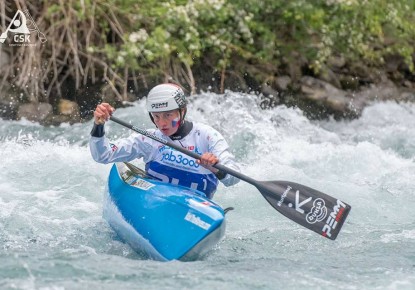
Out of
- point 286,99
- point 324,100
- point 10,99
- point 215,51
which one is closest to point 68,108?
point 10,99

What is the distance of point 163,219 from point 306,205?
3.06ft

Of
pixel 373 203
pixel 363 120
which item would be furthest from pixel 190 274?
pixel 363 120

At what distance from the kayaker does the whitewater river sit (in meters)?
0.49

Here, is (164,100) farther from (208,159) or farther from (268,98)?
(268,98)

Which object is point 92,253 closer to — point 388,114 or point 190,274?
point 190,274

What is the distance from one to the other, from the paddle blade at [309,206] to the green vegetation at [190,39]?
12.1 feet

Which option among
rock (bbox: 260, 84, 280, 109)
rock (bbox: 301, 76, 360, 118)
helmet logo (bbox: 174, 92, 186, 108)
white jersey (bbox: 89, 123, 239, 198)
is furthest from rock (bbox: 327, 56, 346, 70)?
helmet logo (bbox: 174, 92, 186, 108)

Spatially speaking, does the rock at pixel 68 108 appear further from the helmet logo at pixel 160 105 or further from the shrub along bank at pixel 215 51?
the helmet logo at pixel 160 105

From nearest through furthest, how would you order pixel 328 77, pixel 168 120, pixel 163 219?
pixel 163 219, pixel 168 120, pixel 328 77

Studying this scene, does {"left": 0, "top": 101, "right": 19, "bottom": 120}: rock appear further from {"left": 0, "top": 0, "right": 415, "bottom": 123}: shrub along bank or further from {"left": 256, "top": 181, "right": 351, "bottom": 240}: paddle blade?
{"left": 256, "top": 181, "right": 351, "bottom": 240}: paddle blade

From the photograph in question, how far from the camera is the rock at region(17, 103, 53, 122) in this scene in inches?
341

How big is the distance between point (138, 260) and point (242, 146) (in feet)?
12.0

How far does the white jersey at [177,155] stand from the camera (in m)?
5.21

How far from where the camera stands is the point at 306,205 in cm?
515
